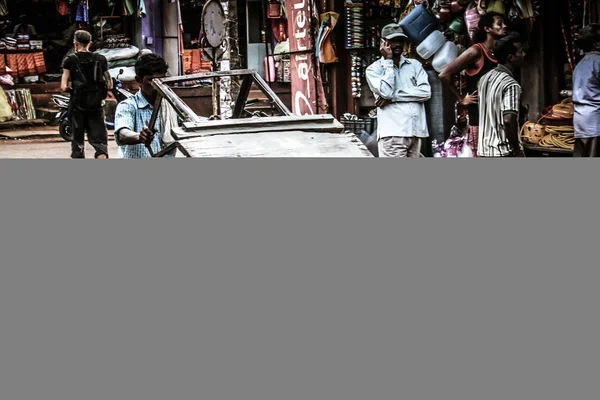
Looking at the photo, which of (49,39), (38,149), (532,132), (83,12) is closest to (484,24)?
(532,132)

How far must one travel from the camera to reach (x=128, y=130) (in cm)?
604

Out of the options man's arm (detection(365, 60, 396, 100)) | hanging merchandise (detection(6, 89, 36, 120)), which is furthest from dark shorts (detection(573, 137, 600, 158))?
hanging merchandise (detection(6, 89, 36, 120))

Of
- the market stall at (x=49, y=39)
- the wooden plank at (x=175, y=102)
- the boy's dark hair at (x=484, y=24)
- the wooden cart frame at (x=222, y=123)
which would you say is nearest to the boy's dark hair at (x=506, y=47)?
the boy's dark hair at (x=484, y=24)

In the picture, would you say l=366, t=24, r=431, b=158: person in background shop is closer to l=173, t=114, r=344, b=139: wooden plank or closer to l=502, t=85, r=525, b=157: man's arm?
l=502, t=85, r=525, b=157: man's arm

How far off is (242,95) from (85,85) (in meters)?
1.79

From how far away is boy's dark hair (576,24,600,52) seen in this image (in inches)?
276

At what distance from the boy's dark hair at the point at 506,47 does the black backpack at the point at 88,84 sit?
3.30 meters

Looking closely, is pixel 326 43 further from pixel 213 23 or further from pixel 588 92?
pixel 588 92

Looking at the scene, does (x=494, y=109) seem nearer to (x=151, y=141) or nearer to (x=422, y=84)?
(x=422, y=84)

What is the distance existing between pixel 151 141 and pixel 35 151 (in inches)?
137

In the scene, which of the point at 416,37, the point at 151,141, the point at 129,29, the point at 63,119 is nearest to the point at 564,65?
the point at 416,37

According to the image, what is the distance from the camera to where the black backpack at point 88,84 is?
7.89 m

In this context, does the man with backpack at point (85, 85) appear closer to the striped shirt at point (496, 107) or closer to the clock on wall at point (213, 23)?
the clock on wall at point (213, 23)

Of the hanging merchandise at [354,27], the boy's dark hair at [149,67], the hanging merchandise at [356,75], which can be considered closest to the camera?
the boy's dark hair at [149,67]
